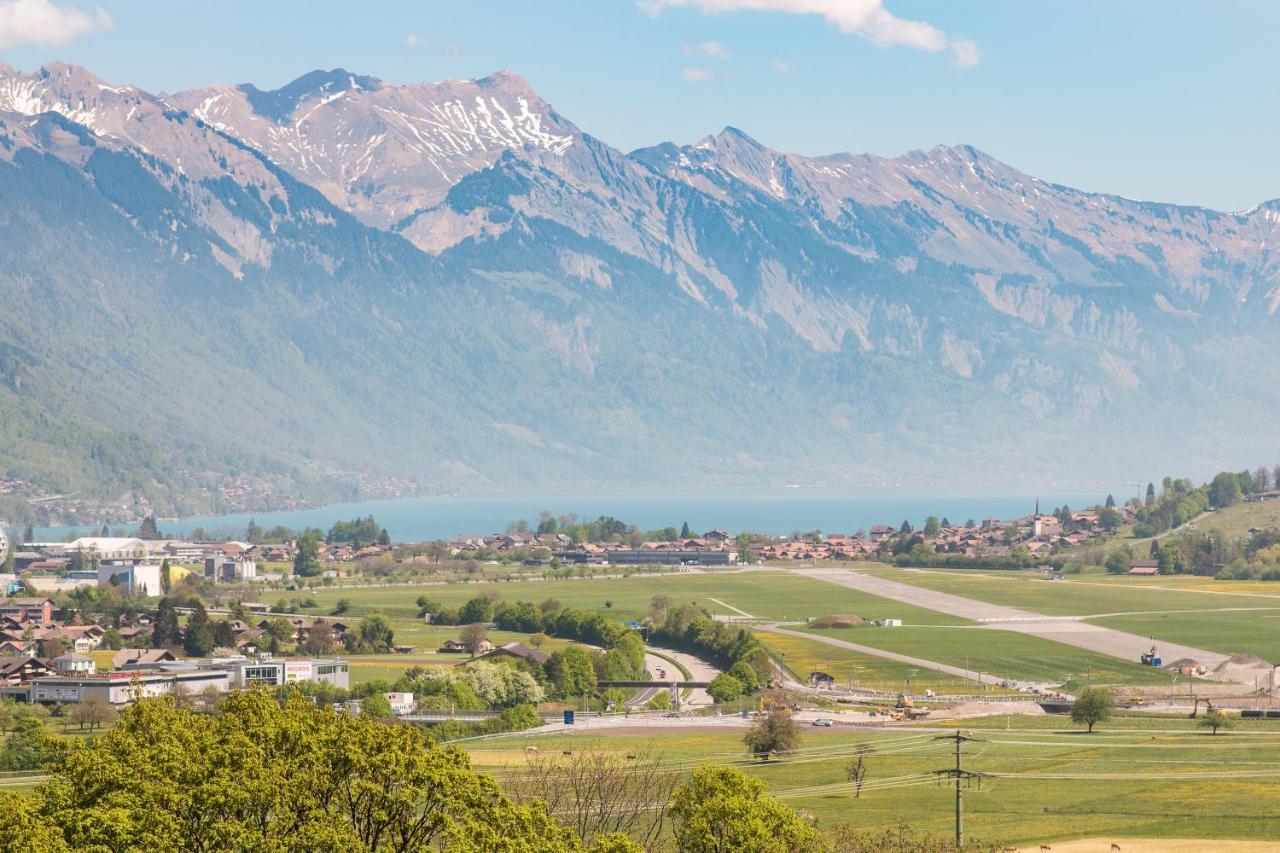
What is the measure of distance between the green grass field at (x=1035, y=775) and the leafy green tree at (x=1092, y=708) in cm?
53

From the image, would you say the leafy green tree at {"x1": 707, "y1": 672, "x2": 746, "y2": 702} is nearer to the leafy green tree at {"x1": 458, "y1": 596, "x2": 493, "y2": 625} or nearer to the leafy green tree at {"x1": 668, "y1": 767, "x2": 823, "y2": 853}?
the leafy green tree at {"x1": 458, "y1": 596, "x2": 493, "y2": 625}

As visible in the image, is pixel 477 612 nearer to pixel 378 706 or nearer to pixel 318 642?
pixel 318 642

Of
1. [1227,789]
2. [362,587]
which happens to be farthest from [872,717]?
[362,587]

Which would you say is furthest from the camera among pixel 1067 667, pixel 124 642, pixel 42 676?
pixel 124 642

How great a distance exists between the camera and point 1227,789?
67.9 metres

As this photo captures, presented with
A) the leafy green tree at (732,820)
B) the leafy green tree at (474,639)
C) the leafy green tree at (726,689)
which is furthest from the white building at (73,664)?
the leafy green tree at (732,820)

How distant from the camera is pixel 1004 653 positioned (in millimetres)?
120062

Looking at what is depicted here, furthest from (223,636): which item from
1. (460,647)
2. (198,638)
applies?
(460,647)

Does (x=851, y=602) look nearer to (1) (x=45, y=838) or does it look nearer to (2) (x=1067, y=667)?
(2) (x=1067, y=667)

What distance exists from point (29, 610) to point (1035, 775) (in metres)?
91.2

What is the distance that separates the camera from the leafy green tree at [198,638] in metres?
122

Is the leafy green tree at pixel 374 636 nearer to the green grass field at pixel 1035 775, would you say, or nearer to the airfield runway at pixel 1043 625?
the airfield runway at pixel 1043 625

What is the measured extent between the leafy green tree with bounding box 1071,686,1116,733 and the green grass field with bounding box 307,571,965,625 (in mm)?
56201

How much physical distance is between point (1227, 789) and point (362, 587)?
131m
